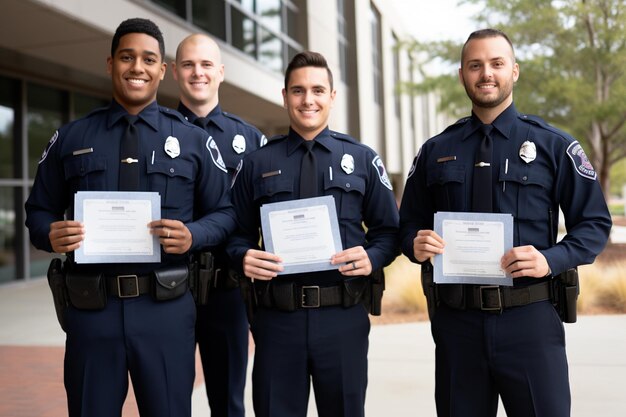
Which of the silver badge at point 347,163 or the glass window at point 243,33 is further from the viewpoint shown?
the glass window at point 243,33

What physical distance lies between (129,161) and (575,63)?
1208 centimetres

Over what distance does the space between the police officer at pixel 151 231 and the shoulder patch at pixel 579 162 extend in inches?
58.8

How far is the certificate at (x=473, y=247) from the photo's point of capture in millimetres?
2391

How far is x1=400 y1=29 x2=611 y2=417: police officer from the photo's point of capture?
242 cm

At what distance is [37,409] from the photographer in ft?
14.5

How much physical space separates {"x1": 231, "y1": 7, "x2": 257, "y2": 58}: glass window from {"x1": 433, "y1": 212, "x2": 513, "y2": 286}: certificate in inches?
416

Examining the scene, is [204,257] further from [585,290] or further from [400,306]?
[585,290]

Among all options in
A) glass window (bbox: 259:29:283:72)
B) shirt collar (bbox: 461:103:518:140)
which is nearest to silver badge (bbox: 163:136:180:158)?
shirt collar (bbox: 461:103:518:140)

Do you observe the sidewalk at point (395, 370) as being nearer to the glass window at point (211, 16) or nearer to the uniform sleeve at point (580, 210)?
the uniform sleeve at point (580, 210)

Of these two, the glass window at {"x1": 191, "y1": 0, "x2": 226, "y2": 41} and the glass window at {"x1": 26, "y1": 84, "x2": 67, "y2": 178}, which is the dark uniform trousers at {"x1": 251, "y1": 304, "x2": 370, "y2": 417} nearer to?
the glass window at {"x1": 191, "y1": 0, "x2": 226, "y2": 41}

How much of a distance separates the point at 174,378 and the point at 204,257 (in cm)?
59

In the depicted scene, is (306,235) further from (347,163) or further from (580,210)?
(580,210)

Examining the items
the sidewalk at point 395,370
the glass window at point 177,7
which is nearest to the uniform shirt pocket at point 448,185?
the sidewalk at point 395,370

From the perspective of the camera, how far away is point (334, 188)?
280 centimetres
